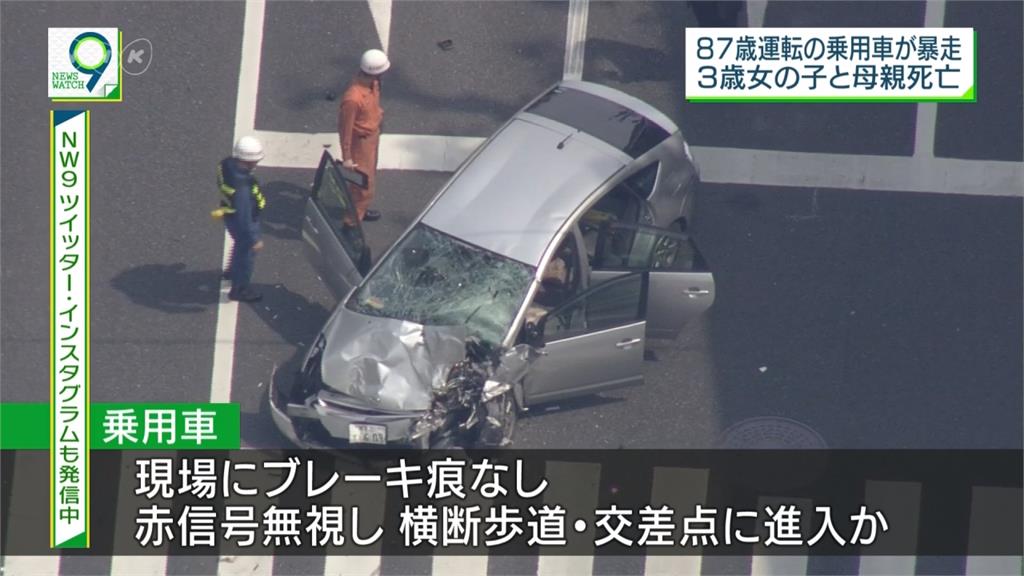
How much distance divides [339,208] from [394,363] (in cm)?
172

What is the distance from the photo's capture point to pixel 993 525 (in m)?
13.1

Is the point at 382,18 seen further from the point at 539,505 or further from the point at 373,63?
the point at 539,505

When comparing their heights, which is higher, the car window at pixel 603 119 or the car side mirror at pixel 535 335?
the car window at pixel 603 119

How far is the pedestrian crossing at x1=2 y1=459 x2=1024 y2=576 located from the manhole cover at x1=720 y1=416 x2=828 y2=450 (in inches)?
20.2

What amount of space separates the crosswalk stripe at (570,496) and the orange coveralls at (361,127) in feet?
10.2

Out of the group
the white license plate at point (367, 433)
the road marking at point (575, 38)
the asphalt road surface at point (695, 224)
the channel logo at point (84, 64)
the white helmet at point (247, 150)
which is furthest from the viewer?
the road marking at point (575, 38)

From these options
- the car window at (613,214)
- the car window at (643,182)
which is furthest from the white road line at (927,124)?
the car window at (613,214)

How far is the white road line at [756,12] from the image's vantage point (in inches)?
611

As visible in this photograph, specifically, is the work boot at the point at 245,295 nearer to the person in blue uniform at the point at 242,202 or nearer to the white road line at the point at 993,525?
the person in blue uniform at the point at 242,202

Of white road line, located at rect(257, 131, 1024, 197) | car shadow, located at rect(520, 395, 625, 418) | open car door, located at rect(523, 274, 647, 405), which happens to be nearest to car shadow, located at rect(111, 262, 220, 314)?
white road line, located at rect(257, 131, 1024, 197)

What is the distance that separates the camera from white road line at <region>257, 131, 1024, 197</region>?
14859 mm

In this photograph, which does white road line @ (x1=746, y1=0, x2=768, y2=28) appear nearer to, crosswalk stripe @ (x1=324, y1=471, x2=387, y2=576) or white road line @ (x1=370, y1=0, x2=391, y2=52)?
white road line @ (x1=370, y1=0, x2=391, y2=52)

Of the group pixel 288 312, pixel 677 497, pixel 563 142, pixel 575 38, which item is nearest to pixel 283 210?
pixel 288 312

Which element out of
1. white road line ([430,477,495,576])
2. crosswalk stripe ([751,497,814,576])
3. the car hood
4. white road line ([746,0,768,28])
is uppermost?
white road line ([746,0,768,28])
